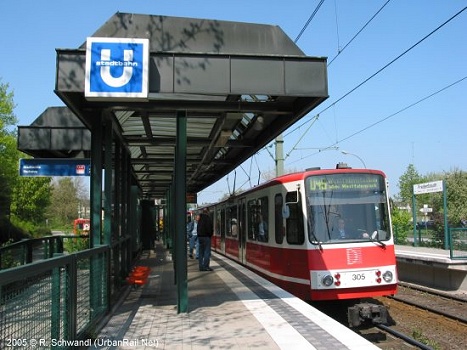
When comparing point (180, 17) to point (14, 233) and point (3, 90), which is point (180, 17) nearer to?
point (14, 233)

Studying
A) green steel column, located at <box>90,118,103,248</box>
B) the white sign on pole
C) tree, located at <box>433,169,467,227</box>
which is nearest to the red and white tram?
green steel column, located at <box>90,118,103,248</box>

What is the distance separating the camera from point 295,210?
1033 centimetres

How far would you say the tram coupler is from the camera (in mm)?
8969

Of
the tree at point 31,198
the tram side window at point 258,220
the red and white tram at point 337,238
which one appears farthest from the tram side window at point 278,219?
the tree at point 31,198

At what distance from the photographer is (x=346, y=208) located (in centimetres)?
1004

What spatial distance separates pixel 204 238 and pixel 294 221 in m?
3.82

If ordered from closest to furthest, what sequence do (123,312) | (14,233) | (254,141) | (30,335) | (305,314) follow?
(30,335) < (305,314) < (123,312) < (254,141) < (14,233)

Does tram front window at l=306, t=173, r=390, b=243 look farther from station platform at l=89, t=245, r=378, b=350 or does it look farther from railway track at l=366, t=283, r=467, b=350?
railway track at l=366, t=283, r=467, b=350

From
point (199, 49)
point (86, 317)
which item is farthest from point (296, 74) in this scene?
point (86, 317)

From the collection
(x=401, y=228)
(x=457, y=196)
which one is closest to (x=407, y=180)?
(x=457, y=196)

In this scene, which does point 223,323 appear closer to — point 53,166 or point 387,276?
point 387,276

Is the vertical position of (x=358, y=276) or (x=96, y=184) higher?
(x=96, y=184)

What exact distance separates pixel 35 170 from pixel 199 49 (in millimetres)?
7143

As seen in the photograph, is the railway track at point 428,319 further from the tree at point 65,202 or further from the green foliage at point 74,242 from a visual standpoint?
the tree at point 65,202
